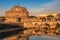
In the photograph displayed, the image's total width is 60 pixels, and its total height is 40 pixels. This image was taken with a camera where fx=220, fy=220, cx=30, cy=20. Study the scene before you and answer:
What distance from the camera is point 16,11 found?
57.5 meters

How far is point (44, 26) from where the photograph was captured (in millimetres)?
46344

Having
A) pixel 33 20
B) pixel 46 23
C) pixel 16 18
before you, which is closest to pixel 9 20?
pixel 16 18

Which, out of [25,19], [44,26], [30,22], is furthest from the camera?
[25,19]

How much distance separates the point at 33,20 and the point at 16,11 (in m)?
7.85

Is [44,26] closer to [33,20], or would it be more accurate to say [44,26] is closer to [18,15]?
[33,20]

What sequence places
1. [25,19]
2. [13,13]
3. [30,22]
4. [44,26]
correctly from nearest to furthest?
1. [44,26]
2. [30,22]
3. [25,19]
4. [13,13]

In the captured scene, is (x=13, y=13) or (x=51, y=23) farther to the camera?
(x=13, y=13)

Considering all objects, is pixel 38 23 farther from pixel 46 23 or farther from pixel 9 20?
pixel 9 20

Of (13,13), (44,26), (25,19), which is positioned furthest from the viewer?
(13,13)

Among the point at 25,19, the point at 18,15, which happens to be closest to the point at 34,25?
the point at 25,19

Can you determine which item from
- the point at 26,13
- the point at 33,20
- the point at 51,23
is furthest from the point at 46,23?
the point at 26,13

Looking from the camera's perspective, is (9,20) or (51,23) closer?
(51,23)

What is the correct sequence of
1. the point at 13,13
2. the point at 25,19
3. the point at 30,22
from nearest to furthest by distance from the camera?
the point at 30,22
the point at 25,19
the point at 13,13

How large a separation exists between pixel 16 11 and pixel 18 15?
182 centimetres
